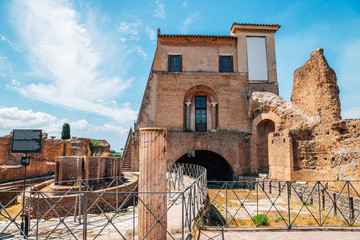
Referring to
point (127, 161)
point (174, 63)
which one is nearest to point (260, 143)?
point (174, 63)

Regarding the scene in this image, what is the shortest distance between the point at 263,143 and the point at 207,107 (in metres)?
5.11

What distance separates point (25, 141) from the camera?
364 inches

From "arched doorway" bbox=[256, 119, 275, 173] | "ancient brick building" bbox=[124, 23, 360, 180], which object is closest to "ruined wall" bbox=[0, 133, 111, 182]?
"ancient brick building" bbox=[124, 23, 360, 180]

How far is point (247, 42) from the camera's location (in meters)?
19.3

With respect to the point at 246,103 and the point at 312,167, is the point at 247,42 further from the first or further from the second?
the point at 312,167

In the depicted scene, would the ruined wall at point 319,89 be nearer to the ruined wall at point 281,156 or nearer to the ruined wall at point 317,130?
the ruined wall at point 317,130

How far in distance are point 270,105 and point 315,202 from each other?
7167 mm

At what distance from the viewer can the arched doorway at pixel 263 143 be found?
16609 millimetres

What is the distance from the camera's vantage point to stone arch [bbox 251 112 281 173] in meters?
16.5

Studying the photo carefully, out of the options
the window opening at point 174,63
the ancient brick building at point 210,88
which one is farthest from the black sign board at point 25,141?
the window opening at point 174,63

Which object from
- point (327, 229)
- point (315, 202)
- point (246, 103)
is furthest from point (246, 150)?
point (327, 229)

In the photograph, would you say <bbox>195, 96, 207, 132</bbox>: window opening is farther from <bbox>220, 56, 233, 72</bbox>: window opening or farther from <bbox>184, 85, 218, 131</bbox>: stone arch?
<bbox>220, 56, 233, 72</bbox>: window opening

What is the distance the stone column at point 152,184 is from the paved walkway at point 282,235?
1.01 metres

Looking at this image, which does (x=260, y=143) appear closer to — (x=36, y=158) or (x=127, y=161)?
(x=127, y=161)
